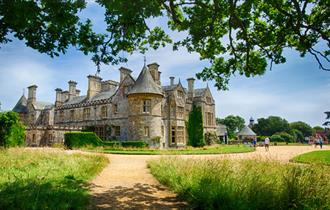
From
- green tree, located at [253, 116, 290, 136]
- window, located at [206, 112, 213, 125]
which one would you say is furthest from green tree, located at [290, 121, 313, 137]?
window, located at [206, 112, 213, 125]

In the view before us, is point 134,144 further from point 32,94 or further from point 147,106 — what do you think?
point 32,94

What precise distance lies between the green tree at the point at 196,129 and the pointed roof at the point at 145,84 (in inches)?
388

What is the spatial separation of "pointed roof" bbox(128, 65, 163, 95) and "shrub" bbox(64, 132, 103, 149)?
7003mm

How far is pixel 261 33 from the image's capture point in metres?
9.26

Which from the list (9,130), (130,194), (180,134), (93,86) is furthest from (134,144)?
(130,194)

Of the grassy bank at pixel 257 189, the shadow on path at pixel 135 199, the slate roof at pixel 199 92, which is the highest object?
the slate roof at pixel 199 92

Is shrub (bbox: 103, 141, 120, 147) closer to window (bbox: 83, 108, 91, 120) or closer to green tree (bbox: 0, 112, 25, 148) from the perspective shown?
window (bbox: 83, 108, 91, 120)

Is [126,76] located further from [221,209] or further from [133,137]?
[221,209]

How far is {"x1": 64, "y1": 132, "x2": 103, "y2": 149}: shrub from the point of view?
89.6 feet

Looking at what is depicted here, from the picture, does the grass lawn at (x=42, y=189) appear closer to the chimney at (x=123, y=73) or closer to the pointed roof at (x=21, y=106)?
the chimney at (x=123, y=73)

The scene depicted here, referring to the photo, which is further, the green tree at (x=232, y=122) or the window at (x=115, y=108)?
the green tree at (x=232, y=122)

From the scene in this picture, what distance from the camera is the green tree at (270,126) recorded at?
94.5 meters

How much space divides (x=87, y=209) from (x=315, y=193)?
4.95 metres

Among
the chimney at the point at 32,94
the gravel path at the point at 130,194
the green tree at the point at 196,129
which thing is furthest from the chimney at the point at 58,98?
the gravel path at the point at 130,194
